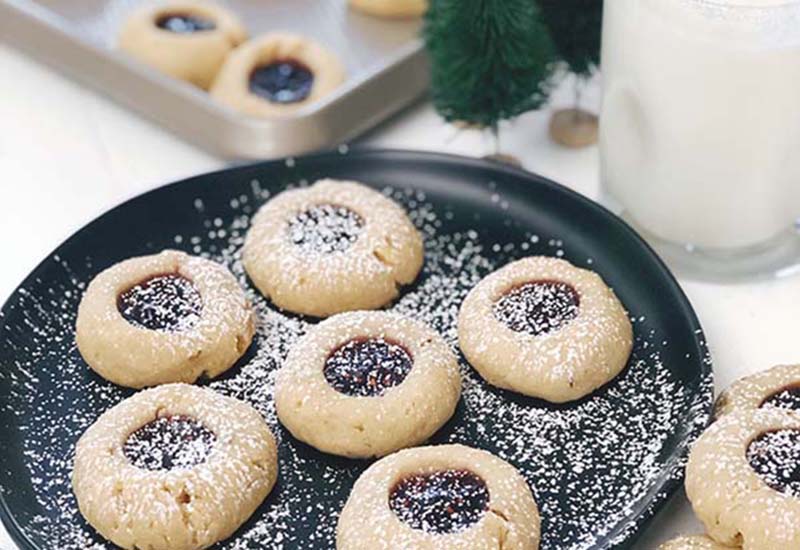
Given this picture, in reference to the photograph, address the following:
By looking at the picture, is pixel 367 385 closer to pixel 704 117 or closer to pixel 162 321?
pixel 162 321

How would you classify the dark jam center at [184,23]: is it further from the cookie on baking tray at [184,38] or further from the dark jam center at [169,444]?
the dark jam center at [169,444]

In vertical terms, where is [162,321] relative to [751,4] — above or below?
below

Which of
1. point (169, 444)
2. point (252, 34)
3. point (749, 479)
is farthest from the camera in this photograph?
point (252, 34)

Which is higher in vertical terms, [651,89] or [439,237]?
[651,89]

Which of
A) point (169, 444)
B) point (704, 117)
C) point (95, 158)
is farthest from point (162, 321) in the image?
point (704, 117)

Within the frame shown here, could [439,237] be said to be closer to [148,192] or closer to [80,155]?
[148,192]

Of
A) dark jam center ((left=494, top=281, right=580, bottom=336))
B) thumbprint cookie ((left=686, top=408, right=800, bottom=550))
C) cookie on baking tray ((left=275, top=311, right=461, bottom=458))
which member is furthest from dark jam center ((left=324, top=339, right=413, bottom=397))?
thumbprint cookie ((left=686, top=408, right=800, bottom=550))

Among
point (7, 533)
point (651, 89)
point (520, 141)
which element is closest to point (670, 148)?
point (651, 89)
